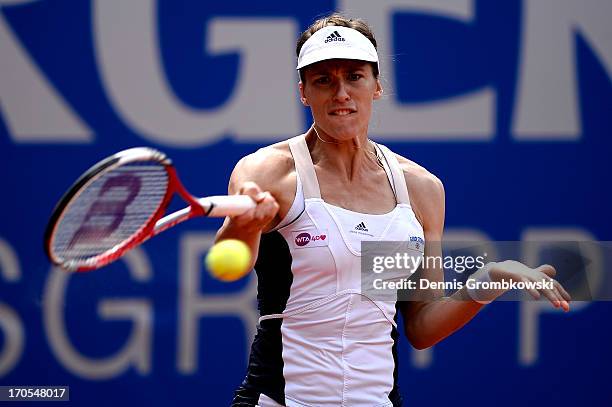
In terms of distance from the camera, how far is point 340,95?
2770 millimetres

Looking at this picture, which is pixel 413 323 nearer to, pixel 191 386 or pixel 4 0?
pixel 191 386

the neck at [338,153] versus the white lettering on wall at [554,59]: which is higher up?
the white lettering on wall at [554,59]

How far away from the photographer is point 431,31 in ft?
14.8

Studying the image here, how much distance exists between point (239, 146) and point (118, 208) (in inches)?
75.1

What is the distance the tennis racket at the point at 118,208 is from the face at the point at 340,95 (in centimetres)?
46

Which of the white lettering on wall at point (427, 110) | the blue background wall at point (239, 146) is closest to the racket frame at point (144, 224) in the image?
the blue background wall at point (239, 146)

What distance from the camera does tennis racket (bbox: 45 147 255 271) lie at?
231 centimetres

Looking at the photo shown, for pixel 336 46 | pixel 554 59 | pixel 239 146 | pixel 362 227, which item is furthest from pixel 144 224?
pixel 554 59

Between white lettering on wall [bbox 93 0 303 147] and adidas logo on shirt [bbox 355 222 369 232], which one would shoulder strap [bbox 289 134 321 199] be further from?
white lettering on wall [bbox 93 0 303 147]

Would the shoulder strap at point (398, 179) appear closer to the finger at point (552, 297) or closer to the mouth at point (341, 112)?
the mouth at point (341, 112)

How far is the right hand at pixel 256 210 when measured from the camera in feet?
8.03

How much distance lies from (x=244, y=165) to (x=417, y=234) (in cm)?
51

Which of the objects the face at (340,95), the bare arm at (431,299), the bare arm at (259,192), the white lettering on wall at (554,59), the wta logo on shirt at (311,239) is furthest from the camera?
the white lettering on wall at (554,59)

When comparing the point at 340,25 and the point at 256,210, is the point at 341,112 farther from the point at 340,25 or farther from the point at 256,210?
the point at 256,210
